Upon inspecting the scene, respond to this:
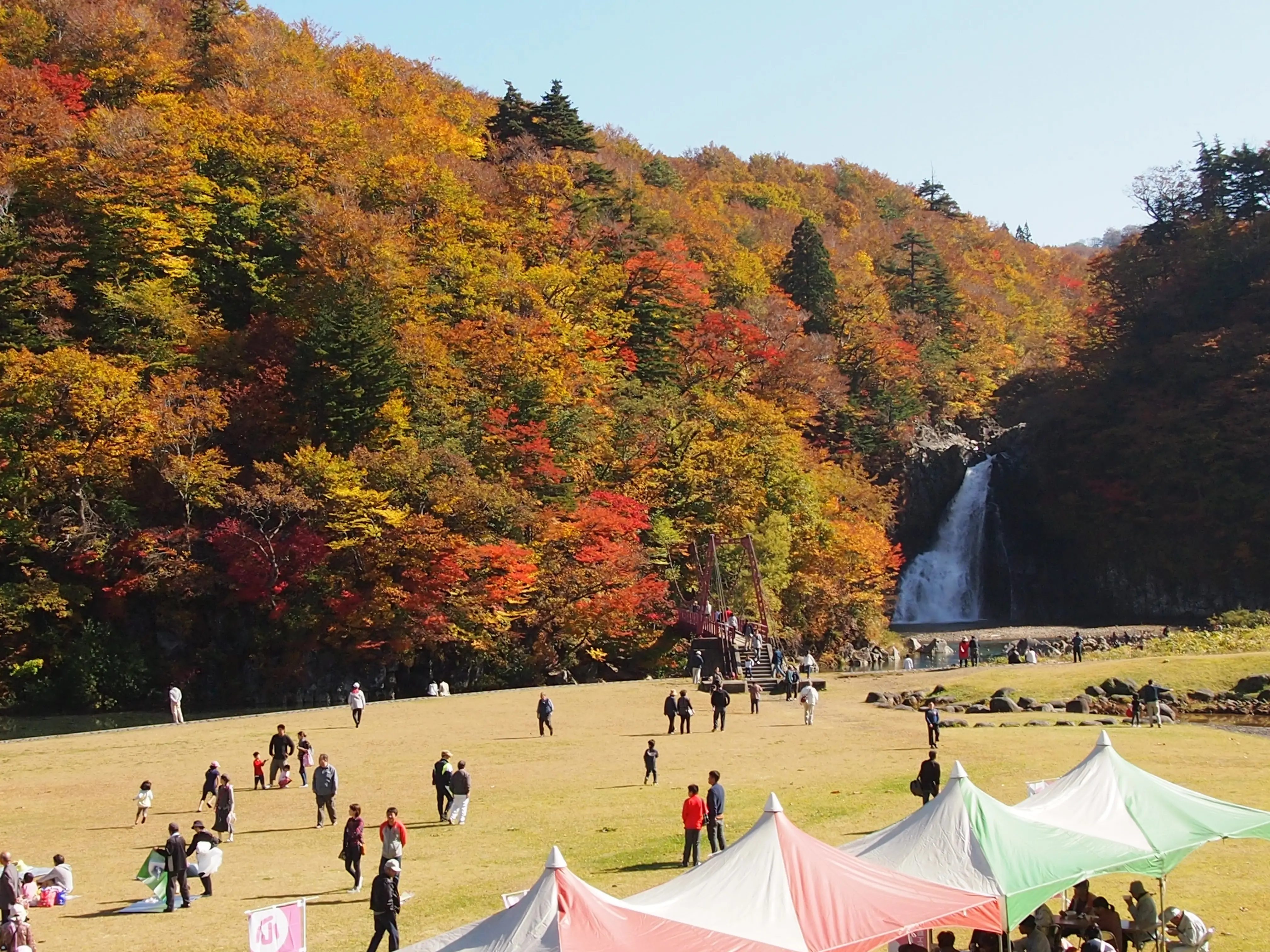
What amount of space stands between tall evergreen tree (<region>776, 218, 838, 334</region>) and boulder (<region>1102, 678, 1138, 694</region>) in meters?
39.9

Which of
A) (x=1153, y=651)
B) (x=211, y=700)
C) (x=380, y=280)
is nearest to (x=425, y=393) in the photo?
(x=380, y=280)

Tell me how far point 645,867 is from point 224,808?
283 inches

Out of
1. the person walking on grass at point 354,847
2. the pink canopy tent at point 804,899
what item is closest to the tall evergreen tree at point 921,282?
the person walking on grass at point 354,847

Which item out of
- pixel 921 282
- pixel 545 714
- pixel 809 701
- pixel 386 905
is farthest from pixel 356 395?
pixel 921 282

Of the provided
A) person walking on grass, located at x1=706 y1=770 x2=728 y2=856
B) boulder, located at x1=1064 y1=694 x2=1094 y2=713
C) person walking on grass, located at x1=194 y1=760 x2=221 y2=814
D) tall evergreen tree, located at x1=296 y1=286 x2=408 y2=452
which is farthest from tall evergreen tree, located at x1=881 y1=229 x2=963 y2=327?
person walking on grass, located at x1=706 y1=770 x2=728 y2=856

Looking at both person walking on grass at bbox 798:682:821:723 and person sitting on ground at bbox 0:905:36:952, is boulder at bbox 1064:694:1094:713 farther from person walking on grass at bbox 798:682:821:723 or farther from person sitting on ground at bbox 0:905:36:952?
person sitting on ground at bbox 0:905:36:952

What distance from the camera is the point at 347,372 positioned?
137 ft

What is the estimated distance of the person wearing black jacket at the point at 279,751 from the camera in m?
22.2

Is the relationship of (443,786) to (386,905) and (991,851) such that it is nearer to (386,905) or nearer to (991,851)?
(386,905)

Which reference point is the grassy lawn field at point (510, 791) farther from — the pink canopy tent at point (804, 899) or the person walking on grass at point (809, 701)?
the pink canopy tent at point (804, 899)

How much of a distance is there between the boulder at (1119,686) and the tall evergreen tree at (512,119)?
161 feet

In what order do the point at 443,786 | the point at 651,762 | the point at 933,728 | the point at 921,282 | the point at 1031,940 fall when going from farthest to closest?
the point at 921,282 → the point at 933,728 → the point at 651,762 → the point at 443,786 → the point at 1031,940

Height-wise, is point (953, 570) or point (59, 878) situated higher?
point (953, 570)

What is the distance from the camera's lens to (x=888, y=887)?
10469 millimetres
